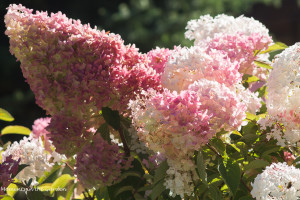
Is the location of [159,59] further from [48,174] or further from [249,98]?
[48,174]

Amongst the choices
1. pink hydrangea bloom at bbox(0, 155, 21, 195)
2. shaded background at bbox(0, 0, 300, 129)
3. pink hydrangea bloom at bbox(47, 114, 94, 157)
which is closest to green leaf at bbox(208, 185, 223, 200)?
pink hydrangea bloom at bbox(47, 114, 94, 157)

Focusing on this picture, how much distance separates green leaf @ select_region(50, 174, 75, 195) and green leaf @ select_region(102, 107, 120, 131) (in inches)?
8.1

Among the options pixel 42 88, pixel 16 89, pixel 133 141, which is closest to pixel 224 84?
pixel 133 141

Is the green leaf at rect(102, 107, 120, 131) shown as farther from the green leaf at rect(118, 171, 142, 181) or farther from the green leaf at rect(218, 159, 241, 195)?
the green leaf at rect(218, 159, 241, 195)

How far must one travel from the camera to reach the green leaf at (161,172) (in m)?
0.80

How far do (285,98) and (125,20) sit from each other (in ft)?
15.5

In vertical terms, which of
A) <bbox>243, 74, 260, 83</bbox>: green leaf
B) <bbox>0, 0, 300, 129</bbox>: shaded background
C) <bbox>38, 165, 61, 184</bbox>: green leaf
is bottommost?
<bbox>38, 165, 61, 184</bbox>: green leaf

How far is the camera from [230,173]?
2.58 feet

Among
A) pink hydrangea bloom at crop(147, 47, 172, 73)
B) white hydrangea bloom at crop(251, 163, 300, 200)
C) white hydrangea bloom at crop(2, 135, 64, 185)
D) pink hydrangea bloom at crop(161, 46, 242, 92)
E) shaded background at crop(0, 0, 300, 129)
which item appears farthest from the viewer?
shaded background at crop(0, 0, 300, 129)

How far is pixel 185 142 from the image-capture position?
750mm

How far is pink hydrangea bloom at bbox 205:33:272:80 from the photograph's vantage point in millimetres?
987

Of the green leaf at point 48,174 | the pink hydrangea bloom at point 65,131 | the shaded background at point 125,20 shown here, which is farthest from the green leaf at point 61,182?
the shaded background at point 125,20

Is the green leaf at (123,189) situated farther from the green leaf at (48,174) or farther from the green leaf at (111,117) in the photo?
the green leaf at (48,174)

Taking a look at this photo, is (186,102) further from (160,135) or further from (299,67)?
(299,67)
